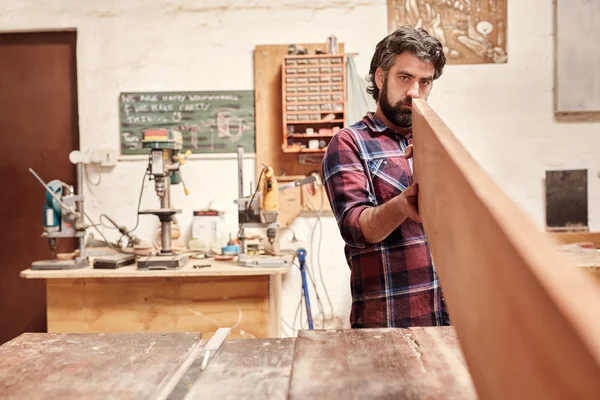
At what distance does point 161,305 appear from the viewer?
8.01 ft

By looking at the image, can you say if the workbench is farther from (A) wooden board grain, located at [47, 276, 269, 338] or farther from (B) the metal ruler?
(B) the metal ruler

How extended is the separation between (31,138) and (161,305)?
178cm

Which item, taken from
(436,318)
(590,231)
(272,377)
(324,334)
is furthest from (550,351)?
(590,231)

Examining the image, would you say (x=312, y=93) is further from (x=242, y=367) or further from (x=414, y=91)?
(x=242, y=367)

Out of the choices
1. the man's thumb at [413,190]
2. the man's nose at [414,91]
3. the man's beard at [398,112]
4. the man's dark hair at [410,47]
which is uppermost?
the man's dark hair at [410,47]

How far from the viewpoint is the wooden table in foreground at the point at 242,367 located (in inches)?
33.0

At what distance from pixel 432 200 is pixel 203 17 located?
2.84 metres

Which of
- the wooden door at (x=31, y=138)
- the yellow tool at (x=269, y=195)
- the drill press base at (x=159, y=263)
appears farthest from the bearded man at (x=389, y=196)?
the wooden door at (x=31, y=138)

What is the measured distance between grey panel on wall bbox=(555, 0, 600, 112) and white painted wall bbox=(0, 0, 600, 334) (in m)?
0.07

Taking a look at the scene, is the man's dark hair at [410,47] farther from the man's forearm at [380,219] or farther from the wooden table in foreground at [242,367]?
the wooden table in foreground at [242,367]

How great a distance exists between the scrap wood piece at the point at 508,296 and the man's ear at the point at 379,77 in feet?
3.04

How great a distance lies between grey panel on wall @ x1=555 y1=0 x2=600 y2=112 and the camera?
10.3ft

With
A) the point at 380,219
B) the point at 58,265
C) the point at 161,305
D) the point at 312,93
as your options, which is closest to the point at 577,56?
the point at 312,93

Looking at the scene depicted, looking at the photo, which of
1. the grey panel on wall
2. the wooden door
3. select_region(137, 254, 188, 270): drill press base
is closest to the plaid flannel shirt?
select_region(137, 254, 188, 270): drill press base
